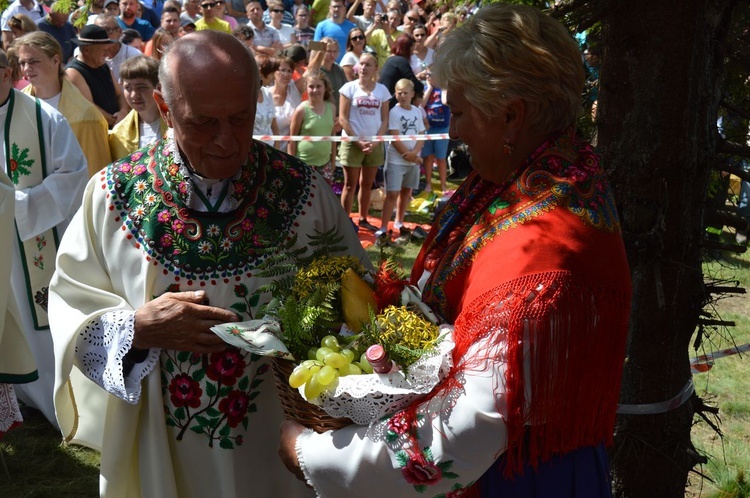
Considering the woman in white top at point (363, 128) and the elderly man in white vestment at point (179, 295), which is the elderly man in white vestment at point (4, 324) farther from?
the woman in white top at point (363, 128)

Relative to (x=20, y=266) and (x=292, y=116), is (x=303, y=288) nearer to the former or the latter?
(x=20, y=266)

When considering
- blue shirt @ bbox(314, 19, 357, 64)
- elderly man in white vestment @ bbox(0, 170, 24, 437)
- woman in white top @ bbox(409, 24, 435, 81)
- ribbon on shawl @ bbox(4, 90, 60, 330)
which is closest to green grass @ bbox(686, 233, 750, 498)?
elderly man in white vestment @ bbox(0, 170, 24, 437)

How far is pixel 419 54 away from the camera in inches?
474

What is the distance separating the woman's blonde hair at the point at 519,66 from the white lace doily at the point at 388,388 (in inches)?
23.2

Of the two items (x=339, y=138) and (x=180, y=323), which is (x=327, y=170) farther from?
(x=180, y=323)

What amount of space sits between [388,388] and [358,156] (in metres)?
7.50

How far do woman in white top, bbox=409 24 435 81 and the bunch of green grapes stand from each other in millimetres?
10021

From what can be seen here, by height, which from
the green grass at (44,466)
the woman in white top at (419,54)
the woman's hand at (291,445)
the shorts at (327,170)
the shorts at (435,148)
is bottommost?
the green grass at (44,466)

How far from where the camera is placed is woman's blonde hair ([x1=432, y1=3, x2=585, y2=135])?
1.93m

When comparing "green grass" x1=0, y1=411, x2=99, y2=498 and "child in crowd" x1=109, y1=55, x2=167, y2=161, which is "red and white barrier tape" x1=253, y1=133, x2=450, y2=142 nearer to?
"child in crowd" x1=109, y1=55, x2=167, y2=161

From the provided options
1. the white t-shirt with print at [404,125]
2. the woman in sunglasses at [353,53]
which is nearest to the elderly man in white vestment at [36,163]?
the white t-shirt with print at [404,125]

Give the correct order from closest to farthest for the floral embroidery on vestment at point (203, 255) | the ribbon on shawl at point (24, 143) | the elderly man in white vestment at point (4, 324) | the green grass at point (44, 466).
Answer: the floral embroidery on vestment at point (203, 255) → the elderly man in white vestment at point (4, 324) → the green grass at point (44, 466) → the ribbon on shawl at point (24, 143)

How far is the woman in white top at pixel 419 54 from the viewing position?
1173 centimetres

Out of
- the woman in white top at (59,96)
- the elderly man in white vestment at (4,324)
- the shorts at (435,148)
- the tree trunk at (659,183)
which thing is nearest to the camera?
the tree trunk at (659,183)
